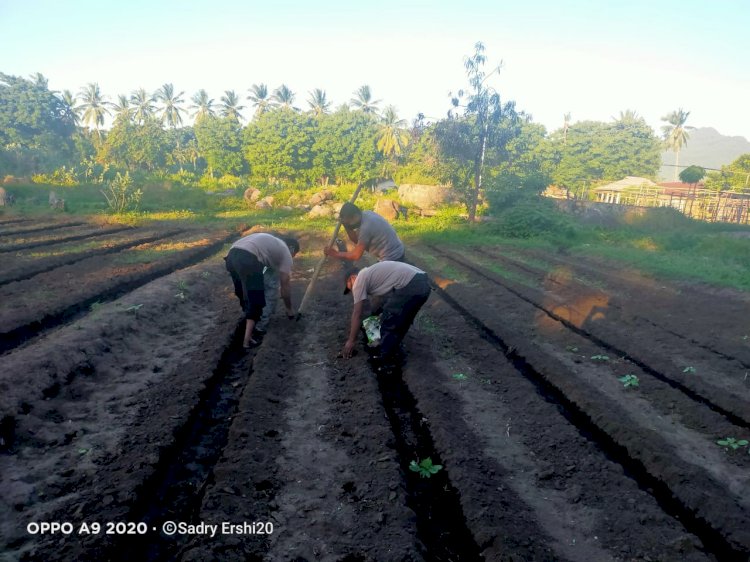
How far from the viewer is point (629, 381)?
475 centimetres

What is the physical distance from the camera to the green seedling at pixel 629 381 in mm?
4719

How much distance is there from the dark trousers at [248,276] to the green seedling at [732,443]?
4.47 metres

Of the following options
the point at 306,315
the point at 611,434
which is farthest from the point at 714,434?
the point at 306,315

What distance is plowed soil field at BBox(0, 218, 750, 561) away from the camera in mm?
2527

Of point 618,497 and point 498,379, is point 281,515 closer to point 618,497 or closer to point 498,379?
point 618,497

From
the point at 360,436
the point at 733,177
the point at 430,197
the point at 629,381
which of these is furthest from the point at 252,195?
the point at 733,177

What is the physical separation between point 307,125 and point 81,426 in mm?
36848

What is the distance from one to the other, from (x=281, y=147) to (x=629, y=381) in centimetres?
3431

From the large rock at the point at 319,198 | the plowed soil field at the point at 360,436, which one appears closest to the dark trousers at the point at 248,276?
the plowed soil field at the point at 360,436

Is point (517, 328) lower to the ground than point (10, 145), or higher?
lower

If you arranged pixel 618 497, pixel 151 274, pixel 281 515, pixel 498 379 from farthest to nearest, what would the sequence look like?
pixel 151 274
pixel 498 379
pixel 618 497
pixel 281 515

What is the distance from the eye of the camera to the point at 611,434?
12.1ft

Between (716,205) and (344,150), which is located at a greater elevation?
(344,150)

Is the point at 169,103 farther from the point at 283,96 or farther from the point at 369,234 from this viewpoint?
the point at 369,234
